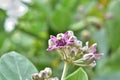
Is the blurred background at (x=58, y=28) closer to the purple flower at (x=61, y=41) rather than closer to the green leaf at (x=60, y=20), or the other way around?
the green leaf at (x=60, y=20)

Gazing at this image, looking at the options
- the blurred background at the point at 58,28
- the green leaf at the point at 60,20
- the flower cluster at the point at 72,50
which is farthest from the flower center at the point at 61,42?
the green leaf at the point at 60,20

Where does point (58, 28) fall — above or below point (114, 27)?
above

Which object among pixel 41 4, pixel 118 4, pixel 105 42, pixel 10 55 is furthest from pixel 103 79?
pixel 10 55

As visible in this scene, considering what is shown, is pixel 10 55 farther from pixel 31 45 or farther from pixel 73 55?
pixel 31 45

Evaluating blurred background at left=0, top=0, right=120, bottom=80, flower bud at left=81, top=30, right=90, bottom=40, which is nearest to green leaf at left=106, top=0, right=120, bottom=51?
blurred background at left=0, top=0, right=120, bottom=80

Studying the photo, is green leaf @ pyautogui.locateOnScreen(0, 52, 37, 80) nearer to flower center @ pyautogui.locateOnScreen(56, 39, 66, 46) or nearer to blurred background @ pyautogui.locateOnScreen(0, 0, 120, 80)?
flower center @ pyautogui.locateOnScreen(56, 39, 66, 46)

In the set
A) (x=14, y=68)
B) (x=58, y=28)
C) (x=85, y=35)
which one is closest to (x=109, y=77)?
(x=85, y=35)

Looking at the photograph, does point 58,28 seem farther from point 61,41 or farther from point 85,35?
point 61,41
